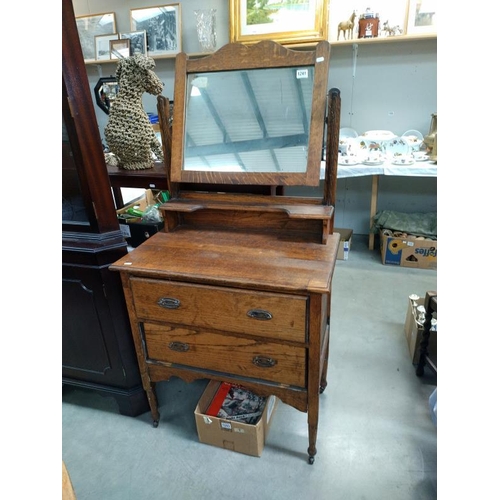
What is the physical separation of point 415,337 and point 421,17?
2.14 metres

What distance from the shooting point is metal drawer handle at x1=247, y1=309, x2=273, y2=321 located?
964 millimetres

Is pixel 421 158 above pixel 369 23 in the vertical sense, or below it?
below

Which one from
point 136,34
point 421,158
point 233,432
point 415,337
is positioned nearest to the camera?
point 233,432

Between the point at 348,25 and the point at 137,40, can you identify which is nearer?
the point at 348,25

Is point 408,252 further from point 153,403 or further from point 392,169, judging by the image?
point 153,403

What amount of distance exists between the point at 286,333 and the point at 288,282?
0.55ft

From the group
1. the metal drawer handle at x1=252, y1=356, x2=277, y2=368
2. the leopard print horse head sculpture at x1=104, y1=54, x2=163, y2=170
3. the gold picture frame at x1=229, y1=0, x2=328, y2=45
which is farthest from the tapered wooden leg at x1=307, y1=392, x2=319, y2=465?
the gold picture frame at x1=229, y1=0, x2=328, y2=45

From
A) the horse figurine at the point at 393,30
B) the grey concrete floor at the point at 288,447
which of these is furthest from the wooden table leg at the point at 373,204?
the grey concrete floor at the point at 288,447

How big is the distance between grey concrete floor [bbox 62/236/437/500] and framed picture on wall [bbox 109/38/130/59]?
8.92 feet

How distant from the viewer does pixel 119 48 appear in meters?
2.93

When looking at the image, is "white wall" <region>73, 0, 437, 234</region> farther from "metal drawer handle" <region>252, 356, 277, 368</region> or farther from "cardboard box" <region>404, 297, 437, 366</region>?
"metal drawer handle" <region>252, 356, 277, 368</region>

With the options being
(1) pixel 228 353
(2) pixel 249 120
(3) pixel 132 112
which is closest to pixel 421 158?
(2) pixel 249 120
